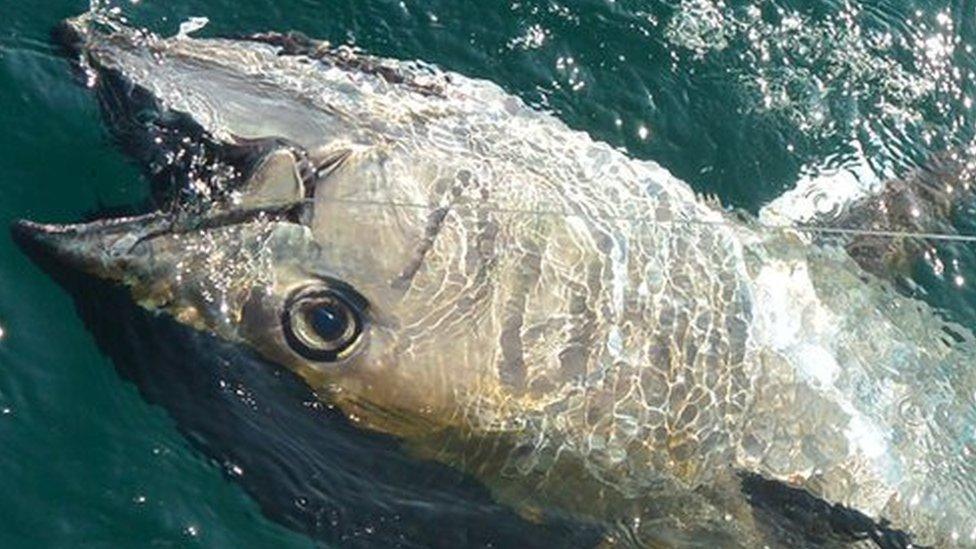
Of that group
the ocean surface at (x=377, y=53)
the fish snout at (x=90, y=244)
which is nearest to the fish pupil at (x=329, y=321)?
the ocean surface at (x=377, y=53)

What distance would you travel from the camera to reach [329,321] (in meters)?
4.86

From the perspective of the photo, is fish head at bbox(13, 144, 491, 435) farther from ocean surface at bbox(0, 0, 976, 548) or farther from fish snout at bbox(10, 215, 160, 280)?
ocean surface at bbox(0, 0, 976, 548)

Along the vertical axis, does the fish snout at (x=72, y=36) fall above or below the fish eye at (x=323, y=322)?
above

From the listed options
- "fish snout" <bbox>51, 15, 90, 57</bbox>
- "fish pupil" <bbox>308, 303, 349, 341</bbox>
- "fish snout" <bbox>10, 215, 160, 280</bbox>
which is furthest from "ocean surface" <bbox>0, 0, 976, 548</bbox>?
"fish snout" <bbox>51, 15, 90, 57</bbox>

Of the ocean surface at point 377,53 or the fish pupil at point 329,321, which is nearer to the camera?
the fish pupil at point 329,321

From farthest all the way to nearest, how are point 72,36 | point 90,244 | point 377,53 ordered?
1. point 377,53
2. point 72,36
3. point 90,244

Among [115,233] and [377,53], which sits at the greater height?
[377,53]

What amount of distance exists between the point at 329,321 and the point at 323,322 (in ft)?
0.07

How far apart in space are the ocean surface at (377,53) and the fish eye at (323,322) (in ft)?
0.65

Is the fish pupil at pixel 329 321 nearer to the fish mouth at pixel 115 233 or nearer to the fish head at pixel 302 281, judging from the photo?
the fish head at pixel 302 281

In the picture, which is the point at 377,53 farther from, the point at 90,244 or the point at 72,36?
the point at 90,244

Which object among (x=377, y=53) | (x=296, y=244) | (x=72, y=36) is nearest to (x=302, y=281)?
(x=296, y=244)

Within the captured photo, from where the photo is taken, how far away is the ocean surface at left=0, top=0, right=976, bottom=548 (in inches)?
207

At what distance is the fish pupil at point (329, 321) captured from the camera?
15.9 feet
